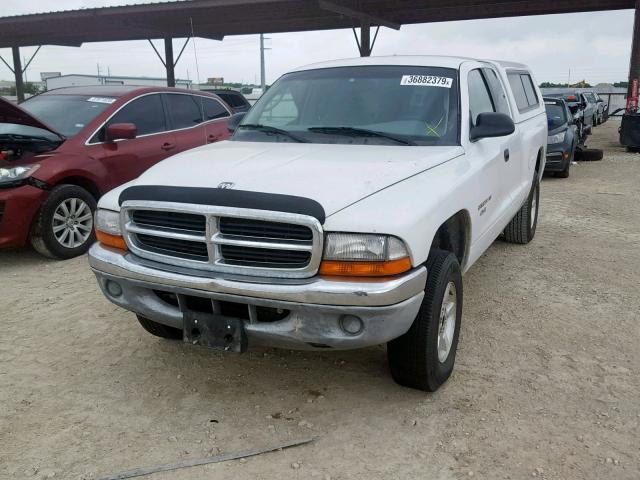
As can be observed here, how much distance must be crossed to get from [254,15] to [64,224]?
1423 centimetres

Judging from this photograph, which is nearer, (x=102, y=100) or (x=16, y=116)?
(x=16, y=116)

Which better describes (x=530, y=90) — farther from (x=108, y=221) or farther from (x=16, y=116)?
(x=16, y=116)

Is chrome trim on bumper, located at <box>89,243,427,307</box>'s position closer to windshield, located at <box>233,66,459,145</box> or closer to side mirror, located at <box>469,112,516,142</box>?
windshield, located at <box>233,66,459,145</box>

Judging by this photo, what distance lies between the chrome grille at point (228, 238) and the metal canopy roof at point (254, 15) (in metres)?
13.3

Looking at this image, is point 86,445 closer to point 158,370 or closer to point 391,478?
point 158,370

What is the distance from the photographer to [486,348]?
12.6 feet

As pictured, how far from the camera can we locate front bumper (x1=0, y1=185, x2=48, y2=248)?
5301mm

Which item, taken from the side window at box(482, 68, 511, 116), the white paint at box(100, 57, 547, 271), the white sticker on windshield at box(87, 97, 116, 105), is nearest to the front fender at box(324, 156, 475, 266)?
the white paint at box(100, 57, 547, 271)

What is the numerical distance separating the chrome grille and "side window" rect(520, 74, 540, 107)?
172 inches

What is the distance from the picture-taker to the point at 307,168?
310 cm

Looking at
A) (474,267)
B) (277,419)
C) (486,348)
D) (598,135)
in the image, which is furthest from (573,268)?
(598,135)

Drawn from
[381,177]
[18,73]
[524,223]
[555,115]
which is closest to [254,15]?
[555,115]

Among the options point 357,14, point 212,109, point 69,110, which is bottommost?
point 212,109

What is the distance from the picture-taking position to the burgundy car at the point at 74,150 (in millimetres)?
5406
